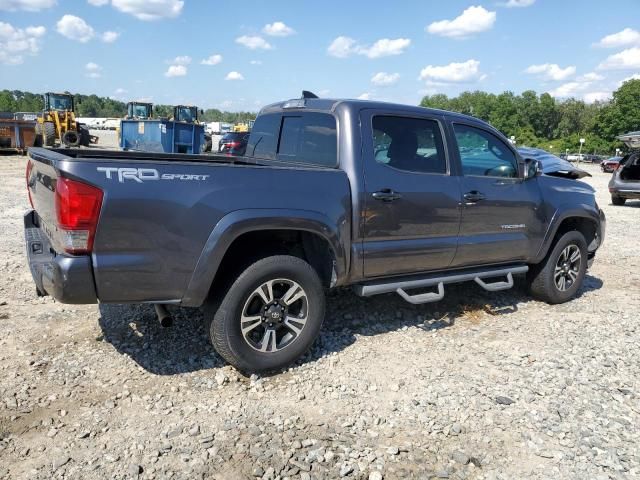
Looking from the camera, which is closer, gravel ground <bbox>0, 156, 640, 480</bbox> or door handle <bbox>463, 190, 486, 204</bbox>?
gravel ground <bbox>0, 156, 640, 480</bbox>

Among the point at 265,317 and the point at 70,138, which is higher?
the point at 70,138

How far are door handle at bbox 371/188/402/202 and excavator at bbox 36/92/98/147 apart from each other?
75.0 feet

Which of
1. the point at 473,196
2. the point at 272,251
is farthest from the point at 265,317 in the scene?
the point at 473,196

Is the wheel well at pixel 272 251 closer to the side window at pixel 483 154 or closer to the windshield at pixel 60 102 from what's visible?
the side window at pixel 483 154

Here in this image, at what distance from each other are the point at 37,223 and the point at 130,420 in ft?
5.99

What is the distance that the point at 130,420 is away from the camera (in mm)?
3170

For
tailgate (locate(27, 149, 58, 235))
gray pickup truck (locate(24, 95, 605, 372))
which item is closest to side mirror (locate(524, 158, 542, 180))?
gray pickup truck (locate(24, 95, 605, 372))

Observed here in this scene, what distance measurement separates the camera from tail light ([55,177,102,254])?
2953 millimetres

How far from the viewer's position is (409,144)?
4434 millimetres

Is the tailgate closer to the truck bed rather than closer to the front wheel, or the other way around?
the truck bed

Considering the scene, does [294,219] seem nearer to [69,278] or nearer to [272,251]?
[272,251]

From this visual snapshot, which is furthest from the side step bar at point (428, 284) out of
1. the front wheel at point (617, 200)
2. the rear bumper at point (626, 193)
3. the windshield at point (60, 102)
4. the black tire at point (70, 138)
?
the windshield at point (60, 102)

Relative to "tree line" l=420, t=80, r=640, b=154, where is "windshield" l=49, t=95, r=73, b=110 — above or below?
below

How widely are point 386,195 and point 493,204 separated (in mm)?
1345
